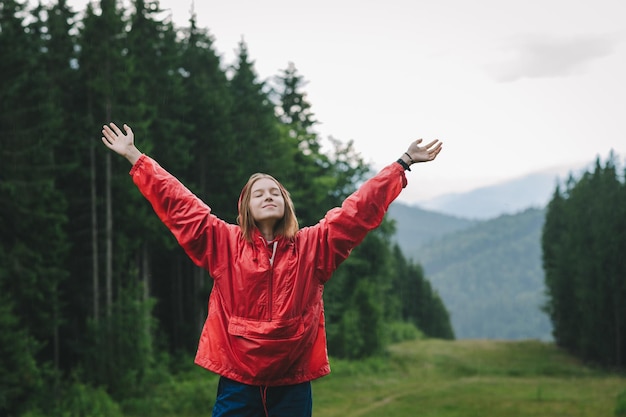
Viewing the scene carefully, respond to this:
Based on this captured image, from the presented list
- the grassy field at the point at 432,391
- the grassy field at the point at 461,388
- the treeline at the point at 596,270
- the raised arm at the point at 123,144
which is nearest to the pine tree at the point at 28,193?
the grassy field at the point at 432,391

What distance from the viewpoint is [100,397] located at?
18594mm

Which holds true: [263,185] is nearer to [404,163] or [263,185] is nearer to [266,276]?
[266,276]

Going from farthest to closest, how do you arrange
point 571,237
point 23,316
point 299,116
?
point 571,237, point 299,116, point 23,316

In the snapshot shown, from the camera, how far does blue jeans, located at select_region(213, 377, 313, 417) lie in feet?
13.0

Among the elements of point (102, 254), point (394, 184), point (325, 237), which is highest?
point (102, 254)

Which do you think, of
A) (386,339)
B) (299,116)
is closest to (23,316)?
(299,116)

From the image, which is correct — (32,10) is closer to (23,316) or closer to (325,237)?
(23,316)

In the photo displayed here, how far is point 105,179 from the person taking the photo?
886 inches

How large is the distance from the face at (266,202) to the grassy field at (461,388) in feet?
56.0

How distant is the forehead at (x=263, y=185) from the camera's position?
419 centimetres

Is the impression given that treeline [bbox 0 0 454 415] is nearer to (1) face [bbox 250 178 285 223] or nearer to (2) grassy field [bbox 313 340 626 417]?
(2) grassy field [bbox 313 340 626 417]

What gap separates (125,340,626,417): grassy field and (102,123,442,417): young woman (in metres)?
16.5

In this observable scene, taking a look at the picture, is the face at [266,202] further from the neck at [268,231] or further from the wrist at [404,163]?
the wrist at [404,163]

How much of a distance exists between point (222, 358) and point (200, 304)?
1015 inches
